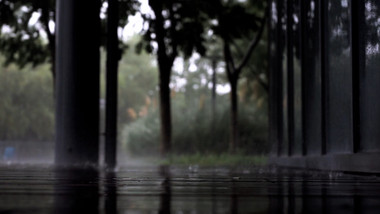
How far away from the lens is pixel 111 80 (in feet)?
24.0

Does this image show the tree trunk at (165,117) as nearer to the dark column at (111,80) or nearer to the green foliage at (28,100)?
the dark column at (111,80)

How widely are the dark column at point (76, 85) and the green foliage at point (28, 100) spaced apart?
34.4 m

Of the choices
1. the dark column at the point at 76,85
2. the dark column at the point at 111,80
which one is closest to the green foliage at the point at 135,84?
the dark column at the point at 111,80

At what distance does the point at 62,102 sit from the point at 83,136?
0.41 metres

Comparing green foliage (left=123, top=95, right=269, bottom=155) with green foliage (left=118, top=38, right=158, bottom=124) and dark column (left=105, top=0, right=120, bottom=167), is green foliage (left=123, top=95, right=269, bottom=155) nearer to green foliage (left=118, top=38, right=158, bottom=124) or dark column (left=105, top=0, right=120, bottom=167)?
dark column (left=105, top=0, right=120, bottom=167)

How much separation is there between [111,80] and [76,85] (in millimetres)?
794

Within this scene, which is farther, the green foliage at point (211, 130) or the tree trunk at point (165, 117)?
the green foliage at point (211, 130)

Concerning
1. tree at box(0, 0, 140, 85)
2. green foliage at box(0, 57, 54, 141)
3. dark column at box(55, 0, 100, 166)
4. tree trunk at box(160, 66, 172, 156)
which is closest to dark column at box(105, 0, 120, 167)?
dark column at box(55, 0, 100, 166)

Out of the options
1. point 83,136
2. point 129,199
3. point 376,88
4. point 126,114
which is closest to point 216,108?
point 83,136

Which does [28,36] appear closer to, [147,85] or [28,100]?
[28,100]

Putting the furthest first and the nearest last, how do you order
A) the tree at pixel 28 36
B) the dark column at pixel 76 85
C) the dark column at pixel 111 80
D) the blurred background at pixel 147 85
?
the blurred background at pixel 147 85
the tree at pixel 28 36
the dark column at pixel 111 80
the dark column at pixel 76 85

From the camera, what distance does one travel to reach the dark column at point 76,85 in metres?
6.57

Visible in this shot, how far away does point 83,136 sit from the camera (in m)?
6.61

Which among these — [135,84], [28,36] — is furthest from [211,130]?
[135,84]
